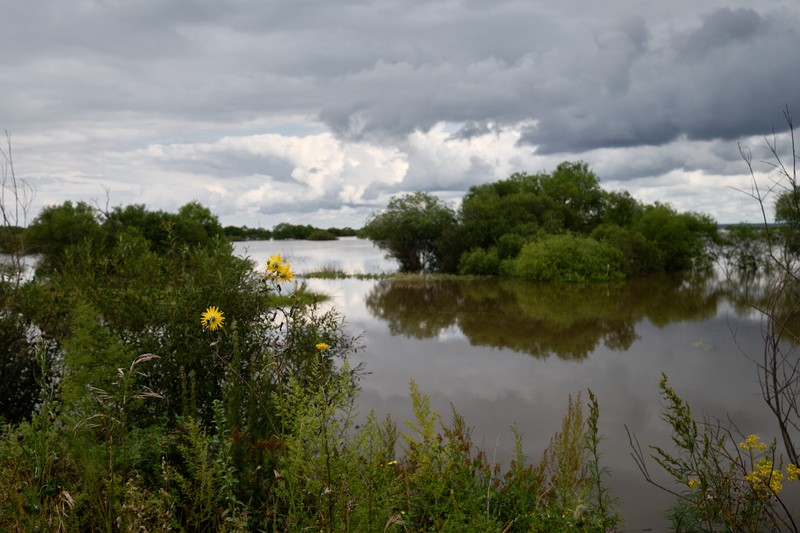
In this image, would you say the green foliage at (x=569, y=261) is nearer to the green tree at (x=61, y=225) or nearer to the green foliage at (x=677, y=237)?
the green foliage at (x=677, y=237)

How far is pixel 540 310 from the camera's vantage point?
59.6 feet

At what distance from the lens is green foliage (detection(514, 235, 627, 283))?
27.8m

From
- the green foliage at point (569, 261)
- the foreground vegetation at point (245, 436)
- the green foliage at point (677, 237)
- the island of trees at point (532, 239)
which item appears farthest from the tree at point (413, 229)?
the foreground vegetation at point (245, 436)

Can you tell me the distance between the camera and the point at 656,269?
34250 mm

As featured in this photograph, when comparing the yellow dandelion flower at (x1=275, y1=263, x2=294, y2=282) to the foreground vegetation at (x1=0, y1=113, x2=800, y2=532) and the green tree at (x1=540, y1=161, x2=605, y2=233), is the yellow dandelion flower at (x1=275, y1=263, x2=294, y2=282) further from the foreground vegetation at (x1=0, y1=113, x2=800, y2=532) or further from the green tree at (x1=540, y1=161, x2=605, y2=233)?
the green tree at (x1=540, y1=161, x2=605, y2=233)

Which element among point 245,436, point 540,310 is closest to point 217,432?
point 245,436

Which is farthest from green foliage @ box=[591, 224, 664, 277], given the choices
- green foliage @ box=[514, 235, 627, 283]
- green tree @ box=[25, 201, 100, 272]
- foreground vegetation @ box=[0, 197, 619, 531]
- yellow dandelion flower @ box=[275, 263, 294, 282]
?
yellow dandelion flower @ box=[275, 263, 294, 282]

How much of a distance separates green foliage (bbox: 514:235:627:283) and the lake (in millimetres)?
5893

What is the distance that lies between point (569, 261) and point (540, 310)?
1049 cm

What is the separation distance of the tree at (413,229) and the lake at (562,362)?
494 inches

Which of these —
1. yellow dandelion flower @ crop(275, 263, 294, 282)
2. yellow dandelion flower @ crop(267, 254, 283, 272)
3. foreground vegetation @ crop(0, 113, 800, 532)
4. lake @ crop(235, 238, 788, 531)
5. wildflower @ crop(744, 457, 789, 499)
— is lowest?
lake @ crop(235, 238, 788, 531)

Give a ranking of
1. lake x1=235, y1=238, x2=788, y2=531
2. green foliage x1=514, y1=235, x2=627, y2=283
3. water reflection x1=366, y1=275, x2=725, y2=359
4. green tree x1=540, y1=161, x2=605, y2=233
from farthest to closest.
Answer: green tree x1=540, y1=161, x2=605, y2=233, green foliage x1=514, y1=235, x2=627, y2=283, water reflection x1=366, y1=275, x2=725, y2=359, lake x1=235, y1=238, x2=788, y2=531

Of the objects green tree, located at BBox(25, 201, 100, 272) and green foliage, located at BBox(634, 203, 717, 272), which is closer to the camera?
green tree, located at BBox(25, 201, 100, 272)

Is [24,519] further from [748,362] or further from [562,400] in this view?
[748,362]
